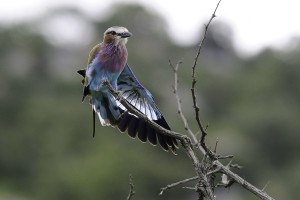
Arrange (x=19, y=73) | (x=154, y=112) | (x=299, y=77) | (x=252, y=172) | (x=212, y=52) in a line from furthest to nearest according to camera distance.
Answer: (x=212, y=52)
(x=299, y=77)
(x=19, y=73)
(x=252, y=172)
(x=154, y=112)

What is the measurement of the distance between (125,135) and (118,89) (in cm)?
2145

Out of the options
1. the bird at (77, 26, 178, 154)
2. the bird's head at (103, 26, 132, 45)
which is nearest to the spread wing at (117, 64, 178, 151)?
the bird at (77, 26, 178, 154)

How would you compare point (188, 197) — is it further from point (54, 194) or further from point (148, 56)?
point (148, 56)

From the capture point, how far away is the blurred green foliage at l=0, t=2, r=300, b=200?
2195cm

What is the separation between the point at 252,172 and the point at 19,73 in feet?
31.4

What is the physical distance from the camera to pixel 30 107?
93.0 ft

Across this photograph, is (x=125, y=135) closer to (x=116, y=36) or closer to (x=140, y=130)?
(x=116, y=36)

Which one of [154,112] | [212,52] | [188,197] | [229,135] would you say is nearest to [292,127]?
[229,135]

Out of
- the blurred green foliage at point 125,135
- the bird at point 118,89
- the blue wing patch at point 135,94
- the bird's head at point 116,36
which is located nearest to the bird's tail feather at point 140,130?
the bird at point 118,89

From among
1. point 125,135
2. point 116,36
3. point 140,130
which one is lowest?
point 125,135

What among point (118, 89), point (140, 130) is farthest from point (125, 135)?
point (140, 130)

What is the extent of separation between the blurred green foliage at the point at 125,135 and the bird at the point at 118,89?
48.0ft

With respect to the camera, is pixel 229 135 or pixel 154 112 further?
pixel 229 135

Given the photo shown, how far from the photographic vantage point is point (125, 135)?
25438mm
